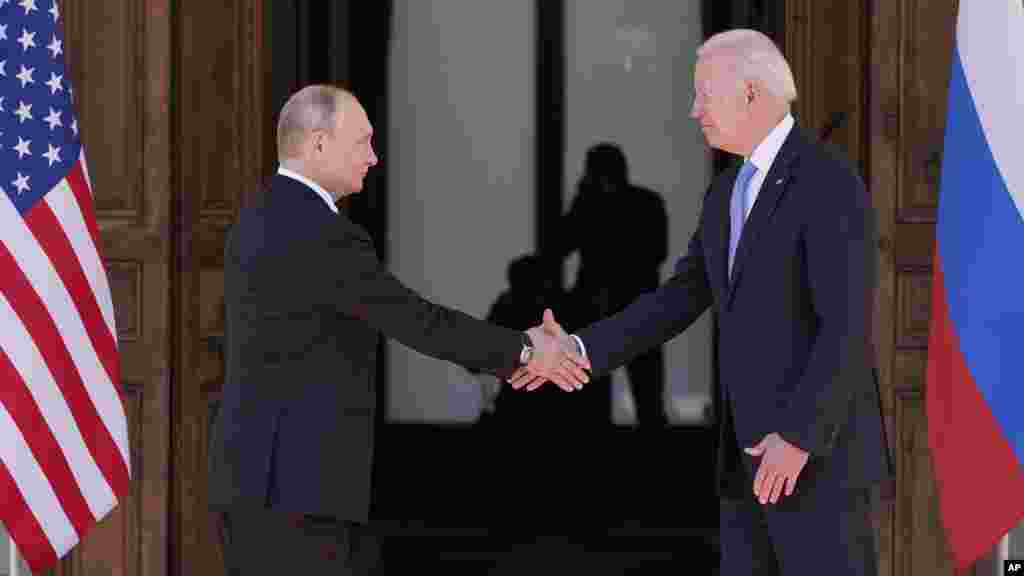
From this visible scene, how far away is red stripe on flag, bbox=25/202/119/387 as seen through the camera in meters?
5.42

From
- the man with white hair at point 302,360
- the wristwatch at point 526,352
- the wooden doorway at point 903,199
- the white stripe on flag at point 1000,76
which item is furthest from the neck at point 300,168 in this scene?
the wooden doorway at point 903,199

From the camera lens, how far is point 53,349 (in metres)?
5.39

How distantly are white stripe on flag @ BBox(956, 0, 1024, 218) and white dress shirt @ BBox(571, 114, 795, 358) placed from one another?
868mm

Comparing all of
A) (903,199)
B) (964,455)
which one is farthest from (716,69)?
(903,199)

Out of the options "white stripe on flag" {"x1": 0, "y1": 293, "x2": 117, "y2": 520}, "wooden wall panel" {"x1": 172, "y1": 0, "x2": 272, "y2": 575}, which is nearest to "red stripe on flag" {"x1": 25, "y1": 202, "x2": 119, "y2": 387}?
"white stripe on flag" {"x1": 0, "y1": 293, "x2": 117, "y2": 520}

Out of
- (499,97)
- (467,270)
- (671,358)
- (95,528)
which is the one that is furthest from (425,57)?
(95,528)

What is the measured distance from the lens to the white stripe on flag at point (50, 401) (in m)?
5.34

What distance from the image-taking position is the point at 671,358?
6930 millimetres

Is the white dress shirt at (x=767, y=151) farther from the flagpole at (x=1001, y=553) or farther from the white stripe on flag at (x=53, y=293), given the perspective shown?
the white stripe on flag at (x=53, y=293)

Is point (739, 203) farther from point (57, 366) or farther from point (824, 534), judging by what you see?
point (57, 366)

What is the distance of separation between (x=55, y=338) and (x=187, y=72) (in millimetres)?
1308

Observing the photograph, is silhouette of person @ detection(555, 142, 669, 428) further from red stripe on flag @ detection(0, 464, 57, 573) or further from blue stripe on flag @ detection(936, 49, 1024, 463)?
red stripe on flag @ detection(0, 464, 57, 573)

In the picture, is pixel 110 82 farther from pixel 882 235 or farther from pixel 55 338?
pixel 882 235

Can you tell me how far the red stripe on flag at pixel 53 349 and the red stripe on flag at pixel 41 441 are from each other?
9 cm
